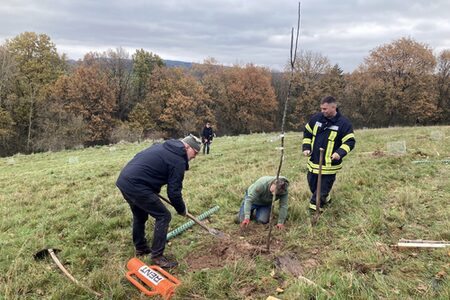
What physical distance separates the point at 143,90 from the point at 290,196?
4352 centimetres

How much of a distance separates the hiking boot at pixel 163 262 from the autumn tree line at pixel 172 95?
Result: 31804 mm

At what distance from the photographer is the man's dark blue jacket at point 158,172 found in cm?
461

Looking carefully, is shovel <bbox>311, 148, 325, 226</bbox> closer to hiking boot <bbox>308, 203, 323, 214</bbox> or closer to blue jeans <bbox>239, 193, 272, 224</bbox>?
hiking boot <bbox>308, 203, 323, 214</bbox>

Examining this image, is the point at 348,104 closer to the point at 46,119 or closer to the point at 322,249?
the point at 46,119

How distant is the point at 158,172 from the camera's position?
470 centimetres

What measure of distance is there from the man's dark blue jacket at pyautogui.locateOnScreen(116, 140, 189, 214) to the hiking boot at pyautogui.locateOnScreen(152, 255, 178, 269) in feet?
2.72

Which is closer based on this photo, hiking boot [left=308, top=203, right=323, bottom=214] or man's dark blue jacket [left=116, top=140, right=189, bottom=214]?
man's dark blue jacket [left=116, top=140, right=189, bottom=214]

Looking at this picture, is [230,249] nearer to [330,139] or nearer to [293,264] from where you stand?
[293,264]

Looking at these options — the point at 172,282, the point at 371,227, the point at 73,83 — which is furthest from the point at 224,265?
the point at 73,83

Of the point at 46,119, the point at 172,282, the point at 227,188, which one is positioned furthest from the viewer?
the point at 46,119

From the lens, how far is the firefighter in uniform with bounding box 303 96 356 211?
233 inches

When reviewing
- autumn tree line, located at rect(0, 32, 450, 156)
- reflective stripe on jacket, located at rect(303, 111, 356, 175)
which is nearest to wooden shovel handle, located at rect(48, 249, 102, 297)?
reflective stripe on jacket, located at rect(303, 111, 356, 175)

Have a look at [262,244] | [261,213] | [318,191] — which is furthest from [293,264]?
[261,213]

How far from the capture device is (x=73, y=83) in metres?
39.7
